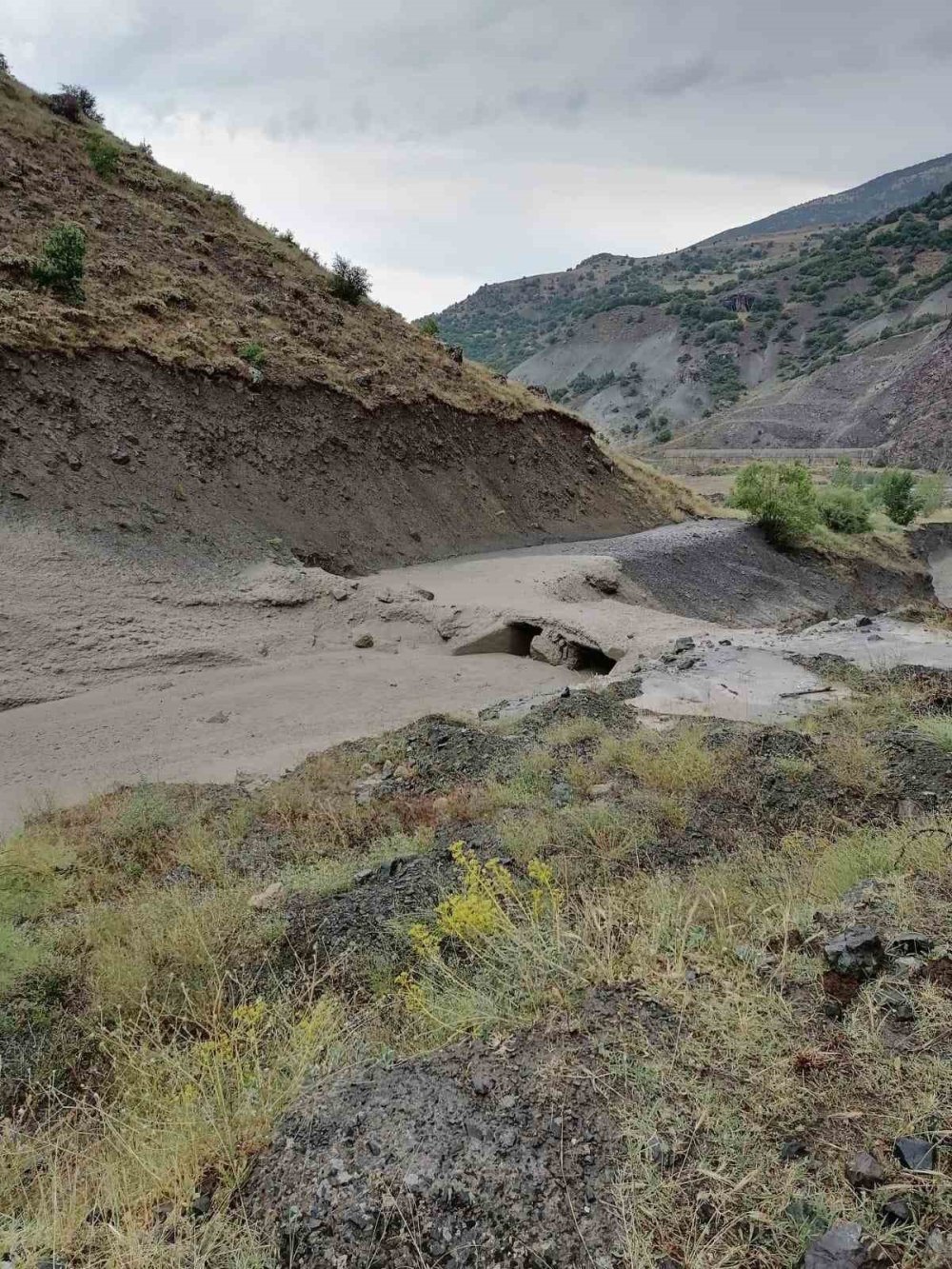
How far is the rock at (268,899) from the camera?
15.2 ft

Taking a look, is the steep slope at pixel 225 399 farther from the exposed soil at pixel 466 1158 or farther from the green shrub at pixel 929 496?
the green shrub at pixel 929 496

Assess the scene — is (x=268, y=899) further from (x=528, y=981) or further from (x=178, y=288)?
(x=178, y=288)

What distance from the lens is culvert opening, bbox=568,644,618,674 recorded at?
12.3 m

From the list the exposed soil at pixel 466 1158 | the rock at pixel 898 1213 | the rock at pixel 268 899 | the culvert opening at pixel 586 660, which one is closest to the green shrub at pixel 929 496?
the culvert opening at pixel 586 660

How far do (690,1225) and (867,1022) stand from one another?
93 cm

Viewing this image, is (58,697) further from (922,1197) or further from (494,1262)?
(922,1197)

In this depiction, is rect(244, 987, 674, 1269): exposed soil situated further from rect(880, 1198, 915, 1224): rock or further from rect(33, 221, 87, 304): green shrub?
rect(33, 221, 87, 304): green shrub

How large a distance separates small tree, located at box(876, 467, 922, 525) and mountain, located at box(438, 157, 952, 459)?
1652 inches

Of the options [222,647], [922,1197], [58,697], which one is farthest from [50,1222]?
[222,647]

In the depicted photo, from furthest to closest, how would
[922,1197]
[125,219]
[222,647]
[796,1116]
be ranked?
[125,219] < [222,647] < [796,1116] < [922,1197]

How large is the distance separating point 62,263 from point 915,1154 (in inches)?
695

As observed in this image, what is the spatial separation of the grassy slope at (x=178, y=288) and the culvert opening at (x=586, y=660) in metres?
9.60

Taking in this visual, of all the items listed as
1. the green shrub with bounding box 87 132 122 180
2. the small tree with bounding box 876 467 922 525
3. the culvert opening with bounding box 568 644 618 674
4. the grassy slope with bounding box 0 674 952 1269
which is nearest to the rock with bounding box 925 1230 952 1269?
the grassy slope with bounding box 0 674 952 1269

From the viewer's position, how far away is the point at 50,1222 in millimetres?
2260
